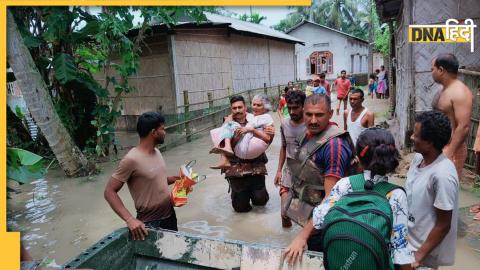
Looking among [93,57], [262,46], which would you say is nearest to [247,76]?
[262,46]

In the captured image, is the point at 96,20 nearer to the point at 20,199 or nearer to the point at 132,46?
the point at 132,46

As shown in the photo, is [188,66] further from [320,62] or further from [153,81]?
[320,62]

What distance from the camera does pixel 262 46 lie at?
16.4 m

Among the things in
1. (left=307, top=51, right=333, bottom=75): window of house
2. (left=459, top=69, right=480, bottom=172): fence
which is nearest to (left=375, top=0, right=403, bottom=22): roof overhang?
(left=459, top=69, right=480, bottom=172): fence

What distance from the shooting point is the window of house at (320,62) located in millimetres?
27469

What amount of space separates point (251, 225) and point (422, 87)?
139 inches

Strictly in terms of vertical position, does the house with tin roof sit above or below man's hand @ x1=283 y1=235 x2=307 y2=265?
above

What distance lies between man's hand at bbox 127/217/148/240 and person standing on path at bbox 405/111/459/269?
1789 mm

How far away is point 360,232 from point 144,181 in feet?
5.67

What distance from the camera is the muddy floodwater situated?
4125mm

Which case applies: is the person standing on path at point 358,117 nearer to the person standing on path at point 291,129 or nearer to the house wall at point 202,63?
the person standing on path at point 291,129

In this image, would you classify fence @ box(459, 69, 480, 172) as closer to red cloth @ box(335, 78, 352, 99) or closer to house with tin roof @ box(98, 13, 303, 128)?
red cloth @ box(335, 78, 352, 99)

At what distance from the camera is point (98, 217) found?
5.09 metres

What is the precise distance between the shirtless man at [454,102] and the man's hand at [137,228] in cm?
249
